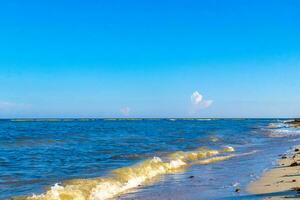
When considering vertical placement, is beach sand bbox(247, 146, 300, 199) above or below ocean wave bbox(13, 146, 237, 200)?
above

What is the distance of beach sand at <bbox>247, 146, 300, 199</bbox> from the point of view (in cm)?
1320

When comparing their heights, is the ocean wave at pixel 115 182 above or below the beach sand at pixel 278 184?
below

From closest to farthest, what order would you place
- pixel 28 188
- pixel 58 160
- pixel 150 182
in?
pixel 28 188 < pixel 150 182 < pixel 58 160

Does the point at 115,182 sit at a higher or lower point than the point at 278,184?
lower

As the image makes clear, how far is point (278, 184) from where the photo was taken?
50.6ft

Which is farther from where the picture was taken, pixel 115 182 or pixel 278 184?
pixel 115 182

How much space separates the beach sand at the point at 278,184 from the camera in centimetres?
1320

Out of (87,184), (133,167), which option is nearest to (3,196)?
(87,184)

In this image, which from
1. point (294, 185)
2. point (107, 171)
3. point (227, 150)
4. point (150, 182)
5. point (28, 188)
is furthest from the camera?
point (227, 150)

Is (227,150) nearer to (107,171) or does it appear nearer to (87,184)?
(107,171)

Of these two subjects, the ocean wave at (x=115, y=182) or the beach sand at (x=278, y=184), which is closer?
the beach sand at (x=278, y=184)

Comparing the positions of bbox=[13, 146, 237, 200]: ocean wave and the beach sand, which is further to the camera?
bbox=[13, 146, 237, 200]: ocean wave

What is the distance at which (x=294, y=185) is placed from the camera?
14695 millimetres

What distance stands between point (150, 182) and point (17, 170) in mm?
6746
